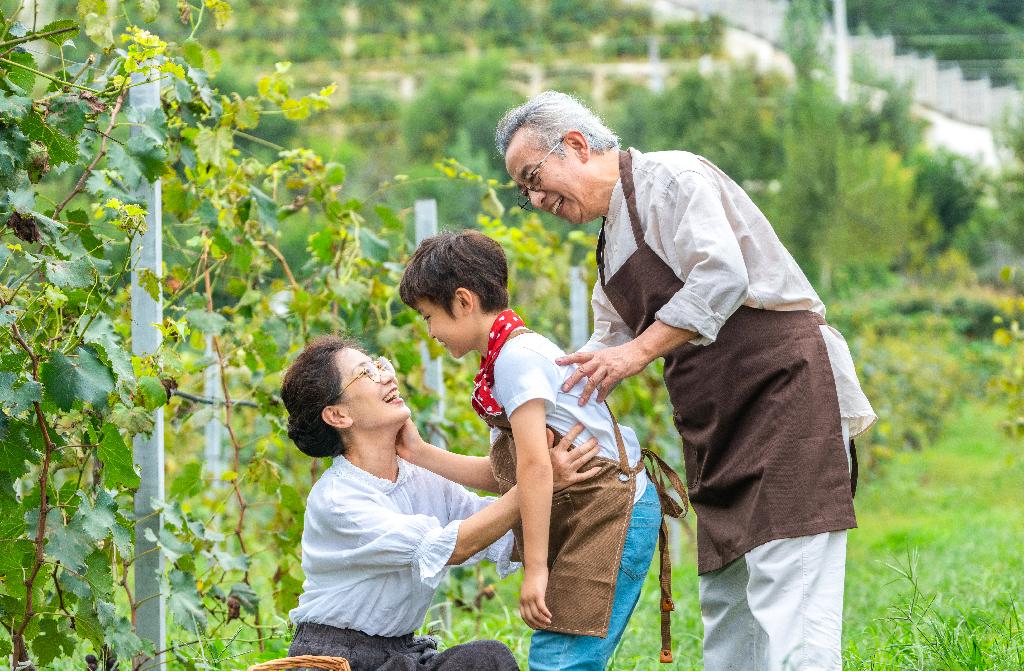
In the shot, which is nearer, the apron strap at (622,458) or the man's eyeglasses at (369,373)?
the apron strap at (622,458)

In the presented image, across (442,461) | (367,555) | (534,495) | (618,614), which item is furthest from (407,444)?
(618,614)

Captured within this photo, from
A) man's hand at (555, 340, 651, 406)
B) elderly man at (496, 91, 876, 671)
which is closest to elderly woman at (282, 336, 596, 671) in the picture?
man's hand at (555, 340, 651, 406)

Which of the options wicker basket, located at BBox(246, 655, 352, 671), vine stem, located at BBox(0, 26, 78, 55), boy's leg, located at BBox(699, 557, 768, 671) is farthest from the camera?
boy's leg, located at BBox(699, 557, 768, 671)

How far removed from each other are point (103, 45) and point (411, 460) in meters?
1.12

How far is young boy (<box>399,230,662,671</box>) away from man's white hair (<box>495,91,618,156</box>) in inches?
10.6

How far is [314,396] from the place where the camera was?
2.53 m

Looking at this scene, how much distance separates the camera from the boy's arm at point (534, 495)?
7.52 ft

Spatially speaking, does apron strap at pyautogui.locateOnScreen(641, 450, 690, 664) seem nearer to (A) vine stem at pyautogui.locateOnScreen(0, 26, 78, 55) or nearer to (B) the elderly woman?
(B) the elderly woman

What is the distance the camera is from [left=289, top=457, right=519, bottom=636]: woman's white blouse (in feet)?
7.72

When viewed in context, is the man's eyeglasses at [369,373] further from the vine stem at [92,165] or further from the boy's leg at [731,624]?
the boy's leg at [731,624]

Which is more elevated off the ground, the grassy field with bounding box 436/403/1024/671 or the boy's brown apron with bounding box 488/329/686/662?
the boy's brown apron with bounding box 488/329/686/662

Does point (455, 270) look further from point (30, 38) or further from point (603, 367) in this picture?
point (30, 38)

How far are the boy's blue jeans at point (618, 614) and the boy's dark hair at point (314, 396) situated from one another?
0.59 meters

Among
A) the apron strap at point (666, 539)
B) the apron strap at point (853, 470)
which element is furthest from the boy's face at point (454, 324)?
the apron strap at point (853, 470)
